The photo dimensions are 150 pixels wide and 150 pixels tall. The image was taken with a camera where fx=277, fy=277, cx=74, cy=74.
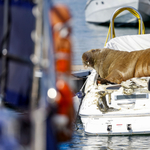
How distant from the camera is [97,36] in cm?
2738

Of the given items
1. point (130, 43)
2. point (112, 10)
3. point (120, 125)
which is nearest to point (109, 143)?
point (120, 125)

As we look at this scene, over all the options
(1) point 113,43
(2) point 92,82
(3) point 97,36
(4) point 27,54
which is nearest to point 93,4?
(3) point 97,36

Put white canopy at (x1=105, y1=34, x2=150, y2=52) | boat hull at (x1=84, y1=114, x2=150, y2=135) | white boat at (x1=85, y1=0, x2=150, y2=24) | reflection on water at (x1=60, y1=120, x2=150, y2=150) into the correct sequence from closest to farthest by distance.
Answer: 1. reflection on water at (x1=60, y1=120, x2=150, y2=150)
2. boat hull at (x1=84, y1=114, x2=150, y2=135)
3. white canopy at (x1=105, y1=34, x2=150, y2=52)
4. white boat at (x1=85, y1=0, x2=150, y2=24)

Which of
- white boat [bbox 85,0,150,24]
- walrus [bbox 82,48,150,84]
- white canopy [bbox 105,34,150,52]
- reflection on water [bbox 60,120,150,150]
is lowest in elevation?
reflection on water [bbox 60,120,150,150]

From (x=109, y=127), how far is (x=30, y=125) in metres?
2.53

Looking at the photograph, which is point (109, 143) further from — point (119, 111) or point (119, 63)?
point (119, 63)

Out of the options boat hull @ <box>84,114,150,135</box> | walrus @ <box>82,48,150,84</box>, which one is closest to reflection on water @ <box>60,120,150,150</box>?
boat hull @ <box>84,114,150,135</box>

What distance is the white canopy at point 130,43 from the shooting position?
669cm

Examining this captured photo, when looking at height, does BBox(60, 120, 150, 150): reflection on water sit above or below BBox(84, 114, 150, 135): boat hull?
below

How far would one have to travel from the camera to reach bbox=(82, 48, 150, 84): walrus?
5.12 metres

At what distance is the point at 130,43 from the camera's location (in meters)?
6.85

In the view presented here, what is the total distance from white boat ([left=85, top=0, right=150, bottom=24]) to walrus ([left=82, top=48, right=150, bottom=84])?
70.1 ft

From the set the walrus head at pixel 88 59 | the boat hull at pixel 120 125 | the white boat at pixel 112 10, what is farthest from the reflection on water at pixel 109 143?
the white boat at pixel 112 10

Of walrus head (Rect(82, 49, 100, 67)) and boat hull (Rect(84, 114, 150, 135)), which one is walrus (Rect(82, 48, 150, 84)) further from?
boat hull (Rect(84, 114, 150, 135))
